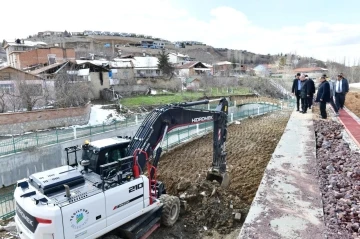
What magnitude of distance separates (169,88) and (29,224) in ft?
114

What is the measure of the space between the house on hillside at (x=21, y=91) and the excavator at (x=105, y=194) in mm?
17573

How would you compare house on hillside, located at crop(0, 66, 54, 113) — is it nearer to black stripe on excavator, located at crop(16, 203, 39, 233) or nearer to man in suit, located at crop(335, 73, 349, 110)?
black stripe on excavator, located at crop(16, 203, 39, 233)

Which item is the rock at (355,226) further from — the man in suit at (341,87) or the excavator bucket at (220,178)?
the man in suit at (341,87)

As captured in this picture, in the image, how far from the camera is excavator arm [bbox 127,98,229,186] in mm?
5828

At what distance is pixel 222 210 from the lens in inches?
261

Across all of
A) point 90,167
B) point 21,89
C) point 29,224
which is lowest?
point 29,224

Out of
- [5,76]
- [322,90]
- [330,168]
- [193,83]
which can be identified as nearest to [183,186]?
[330,168]

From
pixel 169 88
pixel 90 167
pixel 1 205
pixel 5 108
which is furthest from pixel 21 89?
pixel 169 88

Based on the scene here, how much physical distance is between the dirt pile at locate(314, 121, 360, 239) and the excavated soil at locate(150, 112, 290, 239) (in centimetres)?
212

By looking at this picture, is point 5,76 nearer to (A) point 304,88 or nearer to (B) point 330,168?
(A) point 304,88

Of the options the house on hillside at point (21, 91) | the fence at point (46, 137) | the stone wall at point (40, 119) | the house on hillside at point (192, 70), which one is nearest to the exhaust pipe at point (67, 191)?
the fence at point (46, 137)

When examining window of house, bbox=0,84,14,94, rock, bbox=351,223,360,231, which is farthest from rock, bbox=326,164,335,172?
window of house, bbox=0,84,14,94

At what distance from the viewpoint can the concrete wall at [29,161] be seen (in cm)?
1175

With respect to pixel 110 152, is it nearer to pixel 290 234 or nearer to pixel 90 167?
pixel 90 167
